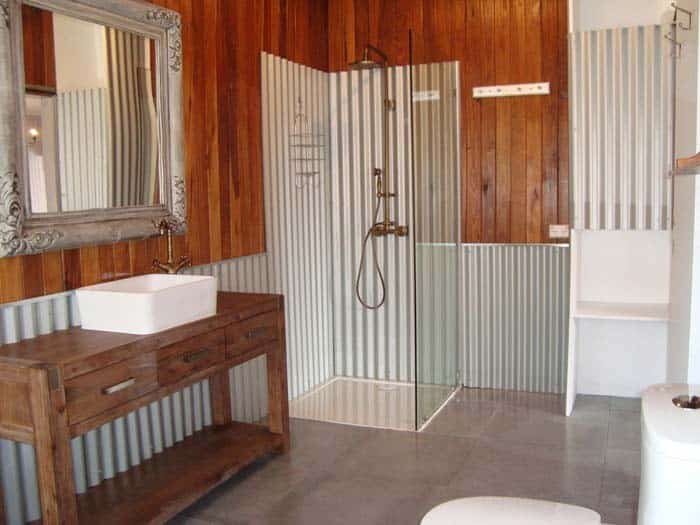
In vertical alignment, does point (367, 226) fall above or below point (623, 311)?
above

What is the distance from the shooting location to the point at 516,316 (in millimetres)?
→ 4457

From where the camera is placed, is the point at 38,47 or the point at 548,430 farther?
the point at 548,430

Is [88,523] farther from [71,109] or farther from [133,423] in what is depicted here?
[71,109]

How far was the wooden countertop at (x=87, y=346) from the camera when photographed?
2215mm

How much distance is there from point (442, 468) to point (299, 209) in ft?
6.11

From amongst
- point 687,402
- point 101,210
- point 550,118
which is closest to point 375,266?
point 550,118

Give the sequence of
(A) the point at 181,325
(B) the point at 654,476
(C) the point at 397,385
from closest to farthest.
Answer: (B) the point at 654,476 → (A) the point at 181,325 → (C) the point at 397,385

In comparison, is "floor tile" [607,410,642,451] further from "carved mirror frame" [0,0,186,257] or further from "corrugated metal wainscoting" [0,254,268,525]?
"carved mirror frame" [0,0,186,257]

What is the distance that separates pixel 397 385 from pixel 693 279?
2.32m

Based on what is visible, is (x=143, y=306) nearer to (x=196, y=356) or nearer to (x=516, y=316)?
(x=196, y=356)

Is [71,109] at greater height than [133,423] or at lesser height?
greater

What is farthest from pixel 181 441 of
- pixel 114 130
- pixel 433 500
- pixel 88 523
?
pixel 114 130

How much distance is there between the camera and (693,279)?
2.79m

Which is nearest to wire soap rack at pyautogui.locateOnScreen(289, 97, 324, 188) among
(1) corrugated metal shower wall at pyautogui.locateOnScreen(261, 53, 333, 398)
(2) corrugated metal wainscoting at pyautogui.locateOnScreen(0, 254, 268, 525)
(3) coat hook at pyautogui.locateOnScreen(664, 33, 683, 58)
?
(1) corrugated metal shower wall at pyautogui.locateOnScreen(261, 53, 333, 398)
